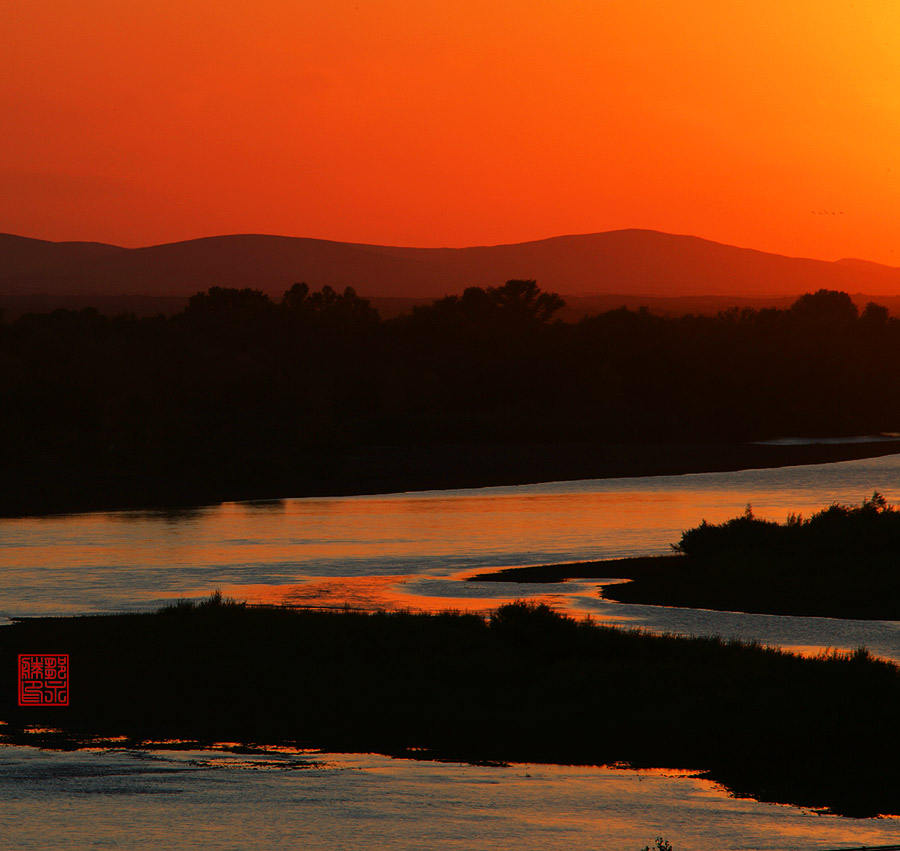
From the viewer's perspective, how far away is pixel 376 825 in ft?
49.8

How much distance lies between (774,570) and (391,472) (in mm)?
43616

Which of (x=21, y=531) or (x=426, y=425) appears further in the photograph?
(x=426, y=425)

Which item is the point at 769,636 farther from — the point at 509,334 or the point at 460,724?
the point at 509,334

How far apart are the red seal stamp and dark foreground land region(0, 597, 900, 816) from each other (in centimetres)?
22

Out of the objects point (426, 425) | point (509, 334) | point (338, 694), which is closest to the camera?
point (338, 694)

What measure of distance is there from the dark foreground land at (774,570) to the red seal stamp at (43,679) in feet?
48.8

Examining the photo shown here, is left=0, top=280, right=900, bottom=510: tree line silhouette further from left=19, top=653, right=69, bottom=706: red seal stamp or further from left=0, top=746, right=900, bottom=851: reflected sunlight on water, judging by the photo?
left=0, top=746, right=900, bottom=851: reflected sunlight on water

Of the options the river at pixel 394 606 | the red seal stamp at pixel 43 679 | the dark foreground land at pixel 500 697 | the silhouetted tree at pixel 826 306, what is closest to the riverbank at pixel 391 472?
the river at pixel 394 606

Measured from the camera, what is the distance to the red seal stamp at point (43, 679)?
2189 centimetres

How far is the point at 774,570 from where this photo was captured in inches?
1410

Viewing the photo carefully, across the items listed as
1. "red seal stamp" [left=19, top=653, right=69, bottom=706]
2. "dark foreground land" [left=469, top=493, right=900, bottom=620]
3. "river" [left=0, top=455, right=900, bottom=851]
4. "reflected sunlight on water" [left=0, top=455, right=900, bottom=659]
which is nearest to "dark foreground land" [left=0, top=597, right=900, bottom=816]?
"red seal stamp" [left=19, top=653, right=69, bottom=706]

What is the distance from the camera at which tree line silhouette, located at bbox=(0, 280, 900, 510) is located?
73750mm

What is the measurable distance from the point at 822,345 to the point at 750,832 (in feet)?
425

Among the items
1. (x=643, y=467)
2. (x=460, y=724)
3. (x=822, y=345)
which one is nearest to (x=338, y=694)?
(x=460, y=724)
